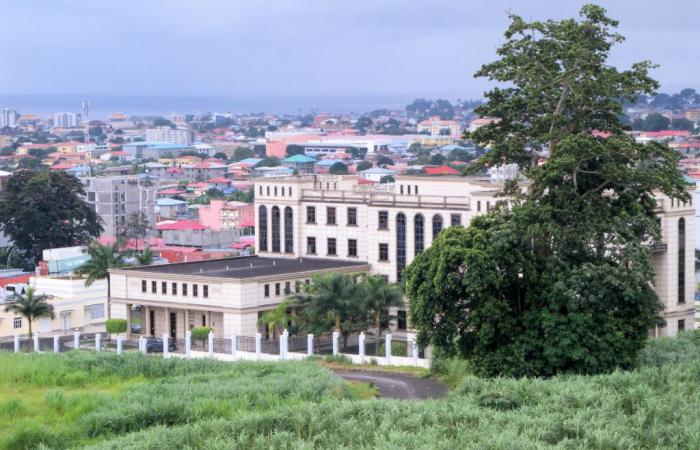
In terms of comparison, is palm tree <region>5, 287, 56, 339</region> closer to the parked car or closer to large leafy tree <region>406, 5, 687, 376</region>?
the parked car

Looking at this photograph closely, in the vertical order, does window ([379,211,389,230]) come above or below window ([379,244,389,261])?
above

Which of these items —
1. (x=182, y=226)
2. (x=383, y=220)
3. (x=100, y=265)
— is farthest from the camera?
(x=182, y=226)

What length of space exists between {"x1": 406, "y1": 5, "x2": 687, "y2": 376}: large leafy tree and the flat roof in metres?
15.0

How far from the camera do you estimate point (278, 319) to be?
41.3m

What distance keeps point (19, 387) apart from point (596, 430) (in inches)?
452

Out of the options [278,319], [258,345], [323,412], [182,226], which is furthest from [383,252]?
[182,226]

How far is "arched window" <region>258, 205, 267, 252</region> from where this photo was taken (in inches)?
1987

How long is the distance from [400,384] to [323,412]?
997cm

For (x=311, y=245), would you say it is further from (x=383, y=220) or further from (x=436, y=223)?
(x=436, y=223)

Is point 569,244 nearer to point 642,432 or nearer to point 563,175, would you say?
point 563,175

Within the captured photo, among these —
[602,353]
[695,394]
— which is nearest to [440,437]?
[695,394]

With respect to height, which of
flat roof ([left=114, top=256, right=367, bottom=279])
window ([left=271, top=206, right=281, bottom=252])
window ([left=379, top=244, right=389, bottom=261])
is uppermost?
window ([left=271, top=206, right=281, bottom=252])

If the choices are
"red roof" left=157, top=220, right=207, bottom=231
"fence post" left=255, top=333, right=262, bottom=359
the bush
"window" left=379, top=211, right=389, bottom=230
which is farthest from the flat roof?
"red roof" left=157, top=220, right=207, bottom=231

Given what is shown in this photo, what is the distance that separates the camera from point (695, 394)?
23562mm
